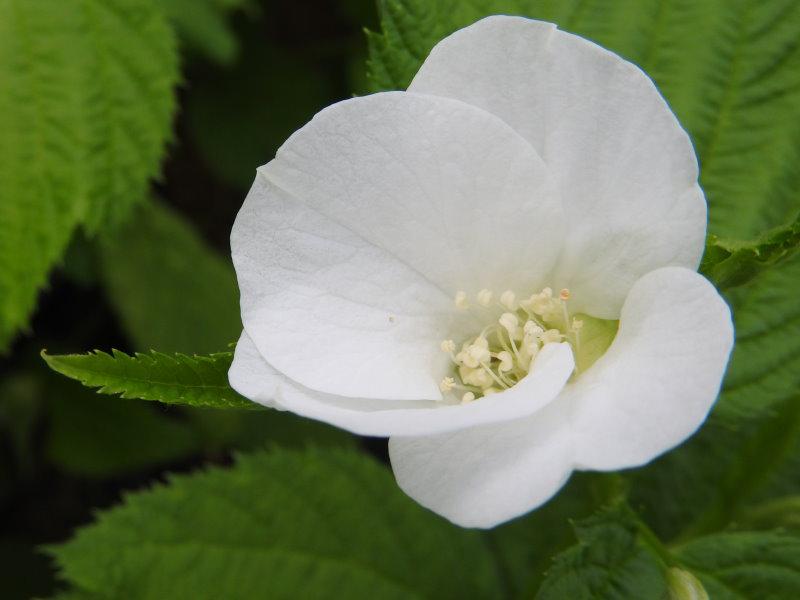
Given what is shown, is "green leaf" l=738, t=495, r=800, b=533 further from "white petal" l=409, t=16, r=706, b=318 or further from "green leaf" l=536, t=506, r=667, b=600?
"white petal" l=409, t=16, r=706, b=318

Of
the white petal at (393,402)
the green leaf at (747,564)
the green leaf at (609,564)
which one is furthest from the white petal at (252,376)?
the green leaf at (747,564)

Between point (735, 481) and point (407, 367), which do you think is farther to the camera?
point (735, 481)

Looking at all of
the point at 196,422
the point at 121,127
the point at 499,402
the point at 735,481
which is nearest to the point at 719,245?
the point at 499,402

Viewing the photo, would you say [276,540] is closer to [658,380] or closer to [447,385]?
[447,385]

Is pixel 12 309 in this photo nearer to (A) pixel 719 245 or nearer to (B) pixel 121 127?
(B) pixel 121 127

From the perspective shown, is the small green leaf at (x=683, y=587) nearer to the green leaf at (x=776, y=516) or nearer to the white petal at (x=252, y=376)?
the green leaf at (x=776, y=516)

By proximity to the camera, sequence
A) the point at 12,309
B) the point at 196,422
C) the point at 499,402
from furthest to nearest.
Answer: the point at 196,422
the point at 12,309
the point at 499,402

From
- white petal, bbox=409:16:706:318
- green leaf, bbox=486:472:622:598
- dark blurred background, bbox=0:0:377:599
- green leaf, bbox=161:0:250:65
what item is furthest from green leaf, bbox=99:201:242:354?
white petal, bbox=409:16:706:318
